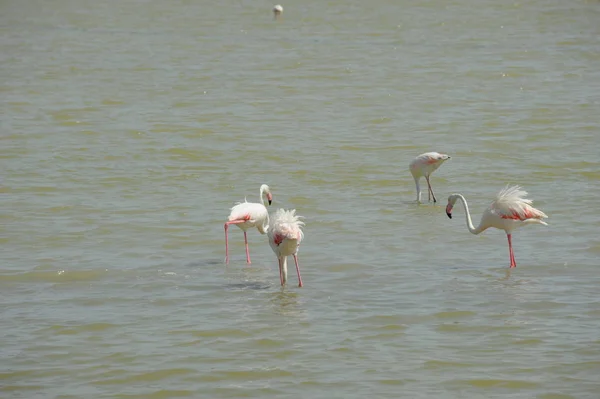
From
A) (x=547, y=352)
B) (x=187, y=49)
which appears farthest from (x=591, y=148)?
(x=187, y=49)

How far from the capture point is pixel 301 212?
13.2 meters

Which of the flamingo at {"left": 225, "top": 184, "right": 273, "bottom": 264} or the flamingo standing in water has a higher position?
the flamingo standing in water

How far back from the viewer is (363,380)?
772 centimetres

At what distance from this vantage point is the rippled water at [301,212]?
8.07 m

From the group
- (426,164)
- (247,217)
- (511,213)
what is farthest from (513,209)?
(426,164)

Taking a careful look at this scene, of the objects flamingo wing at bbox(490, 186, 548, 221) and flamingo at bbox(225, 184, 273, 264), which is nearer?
flamingo wing at bbox(490, 186, 548, 221)

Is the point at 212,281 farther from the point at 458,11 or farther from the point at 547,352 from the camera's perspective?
the point at 458,11

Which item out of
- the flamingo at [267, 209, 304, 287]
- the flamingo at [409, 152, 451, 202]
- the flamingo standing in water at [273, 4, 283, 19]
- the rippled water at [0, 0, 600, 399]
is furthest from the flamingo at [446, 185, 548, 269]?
the flamingo standing in water at [273, 4, 283, 19]

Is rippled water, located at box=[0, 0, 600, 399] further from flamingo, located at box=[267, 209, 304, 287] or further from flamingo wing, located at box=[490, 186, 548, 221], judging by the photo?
flamingo wing, located at box=[490, 186, 548, 221]

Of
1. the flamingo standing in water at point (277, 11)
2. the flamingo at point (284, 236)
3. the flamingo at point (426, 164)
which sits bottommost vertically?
the flamingo at point (284, 236)

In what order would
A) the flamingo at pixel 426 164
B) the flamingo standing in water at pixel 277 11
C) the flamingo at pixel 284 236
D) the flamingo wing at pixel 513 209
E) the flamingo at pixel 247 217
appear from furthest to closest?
the flamingo standing in water at pixel 277 11, the flamingo at pixel 426 164, the flamingo at pixel 247 217, the flamingo wing at pixel 513 209, the flamingo at pixel 284 236

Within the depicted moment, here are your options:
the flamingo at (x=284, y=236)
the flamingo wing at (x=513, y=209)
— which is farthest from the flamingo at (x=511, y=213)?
the flamingo at (x=284, y=236)

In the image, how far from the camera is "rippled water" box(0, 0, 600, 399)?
8070mm

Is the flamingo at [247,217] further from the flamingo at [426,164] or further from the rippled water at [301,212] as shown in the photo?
the flamingo at [426,164]
